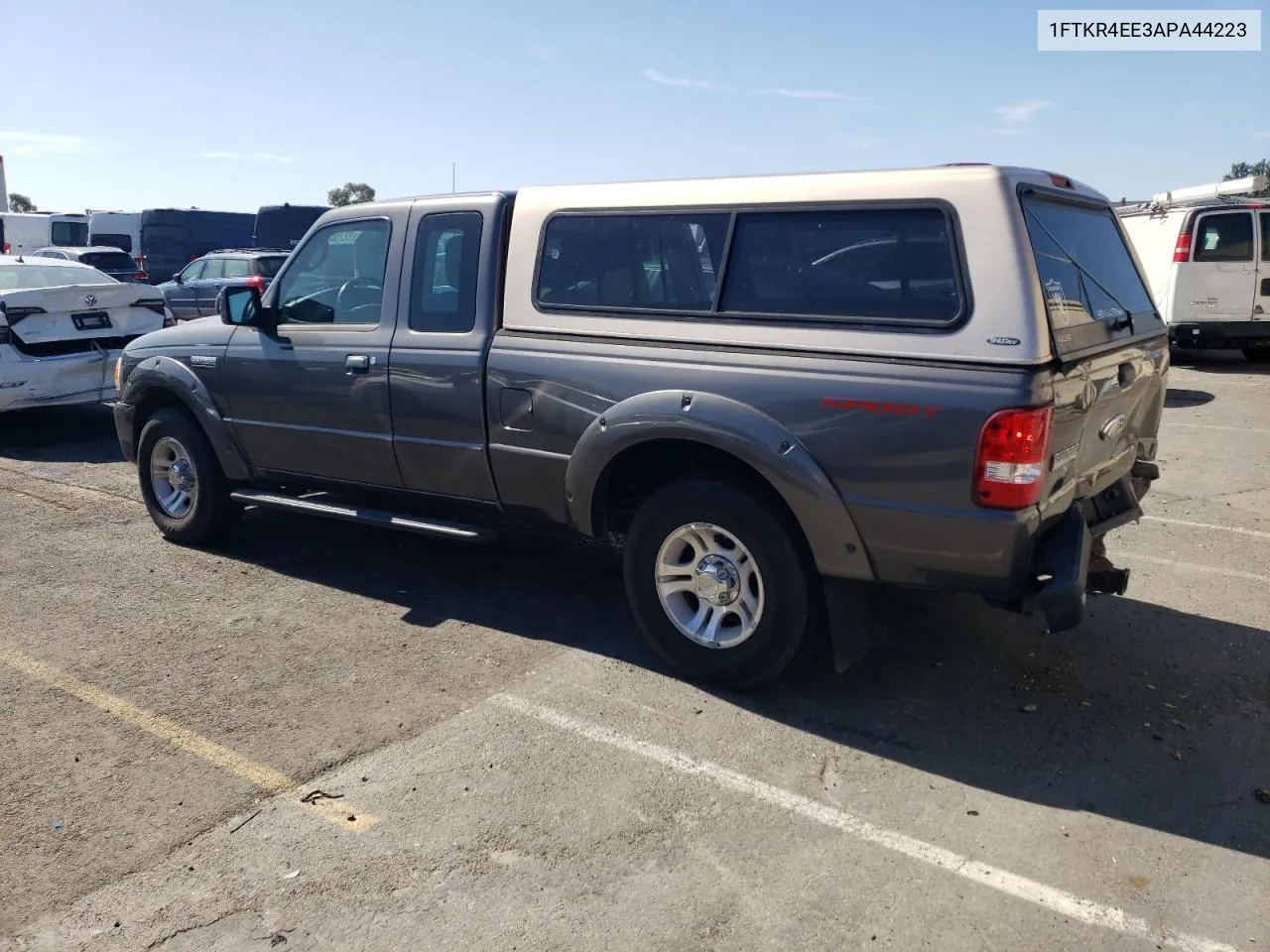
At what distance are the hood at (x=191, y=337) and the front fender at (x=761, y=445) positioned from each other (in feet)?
9.45

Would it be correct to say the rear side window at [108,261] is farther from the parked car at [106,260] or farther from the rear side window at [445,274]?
the rear side window at [445,274]

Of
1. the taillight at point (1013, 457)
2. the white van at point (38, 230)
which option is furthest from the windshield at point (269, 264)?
the taillight at point (1013, 457)

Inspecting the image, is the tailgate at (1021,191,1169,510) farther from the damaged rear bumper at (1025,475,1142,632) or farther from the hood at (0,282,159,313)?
the hood at (0,282,159,313)

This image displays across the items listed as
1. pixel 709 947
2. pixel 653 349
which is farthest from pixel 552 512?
pixel 709 947

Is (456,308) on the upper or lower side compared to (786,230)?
lower

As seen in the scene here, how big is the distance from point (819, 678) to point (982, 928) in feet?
5.43

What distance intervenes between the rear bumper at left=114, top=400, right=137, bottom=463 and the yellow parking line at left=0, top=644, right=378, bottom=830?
1989 millimetres

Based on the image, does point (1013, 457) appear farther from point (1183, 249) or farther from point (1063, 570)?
point (1183, 249)

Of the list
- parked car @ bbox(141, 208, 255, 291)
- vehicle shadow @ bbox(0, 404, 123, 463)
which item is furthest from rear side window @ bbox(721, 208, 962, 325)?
parked car @ bbox(141, 208, 255, 291)

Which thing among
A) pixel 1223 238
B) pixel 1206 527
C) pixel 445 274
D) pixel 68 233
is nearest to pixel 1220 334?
pixel 1223 238

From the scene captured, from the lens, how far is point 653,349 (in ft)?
14.5

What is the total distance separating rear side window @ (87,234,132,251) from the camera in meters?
25.6

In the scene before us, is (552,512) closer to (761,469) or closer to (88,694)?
(761,469)

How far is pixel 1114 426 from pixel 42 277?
9772 millimetres
